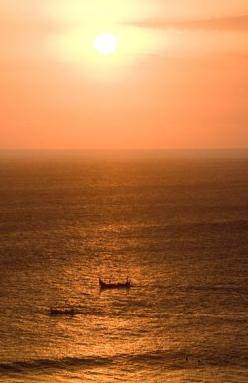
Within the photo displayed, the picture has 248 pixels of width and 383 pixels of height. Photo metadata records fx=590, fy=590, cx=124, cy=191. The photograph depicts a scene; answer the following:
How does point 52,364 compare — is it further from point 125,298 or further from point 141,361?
point 125,298

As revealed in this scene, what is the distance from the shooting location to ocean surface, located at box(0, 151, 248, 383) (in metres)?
45.1

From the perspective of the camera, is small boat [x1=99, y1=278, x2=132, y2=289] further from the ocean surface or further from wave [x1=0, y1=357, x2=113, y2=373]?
wave [x1=0, y1=357, x2=113, y2=373]

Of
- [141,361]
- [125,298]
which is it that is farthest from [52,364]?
[125,298]

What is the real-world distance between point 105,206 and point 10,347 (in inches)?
3715

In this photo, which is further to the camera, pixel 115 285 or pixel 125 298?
pixel 115 285

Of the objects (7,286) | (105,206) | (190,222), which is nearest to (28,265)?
(7,286)

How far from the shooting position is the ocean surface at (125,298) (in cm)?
4506

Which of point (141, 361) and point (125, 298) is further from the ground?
point (125, 298)

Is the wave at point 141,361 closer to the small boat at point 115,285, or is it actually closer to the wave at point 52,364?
the wave at point 52,364

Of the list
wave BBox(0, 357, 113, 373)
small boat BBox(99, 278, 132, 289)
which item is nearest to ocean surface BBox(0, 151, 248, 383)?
wave BBox(0, 357, 113, 373)

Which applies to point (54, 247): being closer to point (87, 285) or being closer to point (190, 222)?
point (87, 285)

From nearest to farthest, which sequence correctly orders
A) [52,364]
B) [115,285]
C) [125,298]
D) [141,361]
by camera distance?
[52,364] → [141,361] → [125,298] → [115,285]

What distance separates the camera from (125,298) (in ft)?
202

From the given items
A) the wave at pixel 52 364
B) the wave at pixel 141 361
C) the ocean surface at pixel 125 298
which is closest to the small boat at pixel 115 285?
the ocean surface at pixel 125 298
